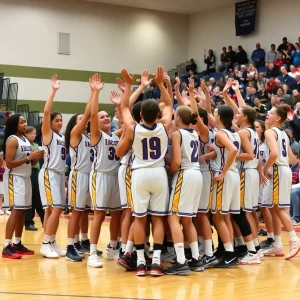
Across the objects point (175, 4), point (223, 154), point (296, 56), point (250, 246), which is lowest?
point (250, 246)

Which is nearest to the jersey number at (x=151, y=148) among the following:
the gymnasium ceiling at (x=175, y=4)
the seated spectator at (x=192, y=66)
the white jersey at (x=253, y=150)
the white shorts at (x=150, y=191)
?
the white shorts at (x=150, y=191)

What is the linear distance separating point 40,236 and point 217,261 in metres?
4.35

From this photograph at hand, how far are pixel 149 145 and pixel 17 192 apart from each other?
2.31m

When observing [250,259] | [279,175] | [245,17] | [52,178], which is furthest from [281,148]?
[245,17]

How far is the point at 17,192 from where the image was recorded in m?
8.71

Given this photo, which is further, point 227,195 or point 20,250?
point 20,250

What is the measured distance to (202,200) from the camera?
8.02 metres

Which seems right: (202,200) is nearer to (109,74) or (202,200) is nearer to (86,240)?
(86,240)

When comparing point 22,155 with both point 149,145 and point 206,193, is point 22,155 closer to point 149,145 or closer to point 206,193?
point 149,145

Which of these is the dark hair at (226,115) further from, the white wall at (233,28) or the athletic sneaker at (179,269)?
the white wall at (233,28)

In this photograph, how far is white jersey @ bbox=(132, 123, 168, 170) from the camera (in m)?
7.33

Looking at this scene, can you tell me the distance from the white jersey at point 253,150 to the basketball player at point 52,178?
245 cm

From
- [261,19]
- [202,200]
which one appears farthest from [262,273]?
[261,19]

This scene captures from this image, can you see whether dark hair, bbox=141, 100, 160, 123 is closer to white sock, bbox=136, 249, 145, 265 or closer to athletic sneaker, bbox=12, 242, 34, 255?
white sock, bbox=136, 249, 145, 265
